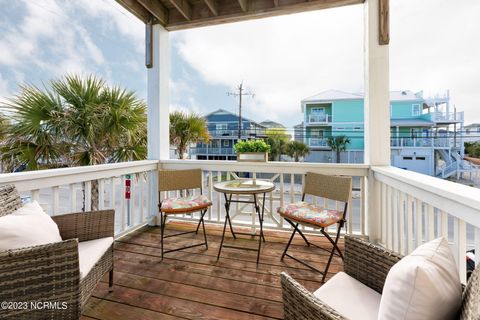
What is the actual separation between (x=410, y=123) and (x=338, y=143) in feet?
2.58

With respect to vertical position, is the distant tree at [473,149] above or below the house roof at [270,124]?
below

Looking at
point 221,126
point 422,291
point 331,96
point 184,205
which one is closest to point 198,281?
point 184,205

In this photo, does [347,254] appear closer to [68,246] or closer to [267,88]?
[68,246]

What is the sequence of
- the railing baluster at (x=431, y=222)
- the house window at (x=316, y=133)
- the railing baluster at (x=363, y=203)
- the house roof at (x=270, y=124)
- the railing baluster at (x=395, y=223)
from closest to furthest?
the railing baluster at (x=431, y=222) → the railing baluster at (x=395, y=223) → the railing baluster at (x=363, y=203) → the house window at (x=316, y=133) → the house roof at (x=270, y=124)

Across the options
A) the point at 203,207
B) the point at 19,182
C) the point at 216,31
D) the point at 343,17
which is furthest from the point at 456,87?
the point at 19,182

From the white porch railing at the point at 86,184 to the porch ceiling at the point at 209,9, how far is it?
189 centimetres

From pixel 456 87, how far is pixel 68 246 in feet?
8.31

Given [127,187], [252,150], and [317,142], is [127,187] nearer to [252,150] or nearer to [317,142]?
[252,150]

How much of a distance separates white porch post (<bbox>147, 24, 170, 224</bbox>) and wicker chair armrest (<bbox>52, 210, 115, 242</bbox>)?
4.88 ft

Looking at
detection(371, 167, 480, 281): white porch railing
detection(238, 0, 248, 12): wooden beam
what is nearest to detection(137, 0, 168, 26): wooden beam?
detection(238, 0, 248, 12): wooden beam

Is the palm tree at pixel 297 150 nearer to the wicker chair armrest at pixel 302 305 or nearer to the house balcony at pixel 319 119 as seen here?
the house balcony at pixel 319 119

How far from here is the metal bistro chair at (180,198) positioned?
227 cm

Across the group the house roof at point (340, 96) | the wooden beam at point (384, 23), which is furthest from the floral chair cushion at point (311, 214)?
the wooden beam at point (384, 23)

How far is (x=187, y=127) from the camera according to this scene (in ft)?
15.0
